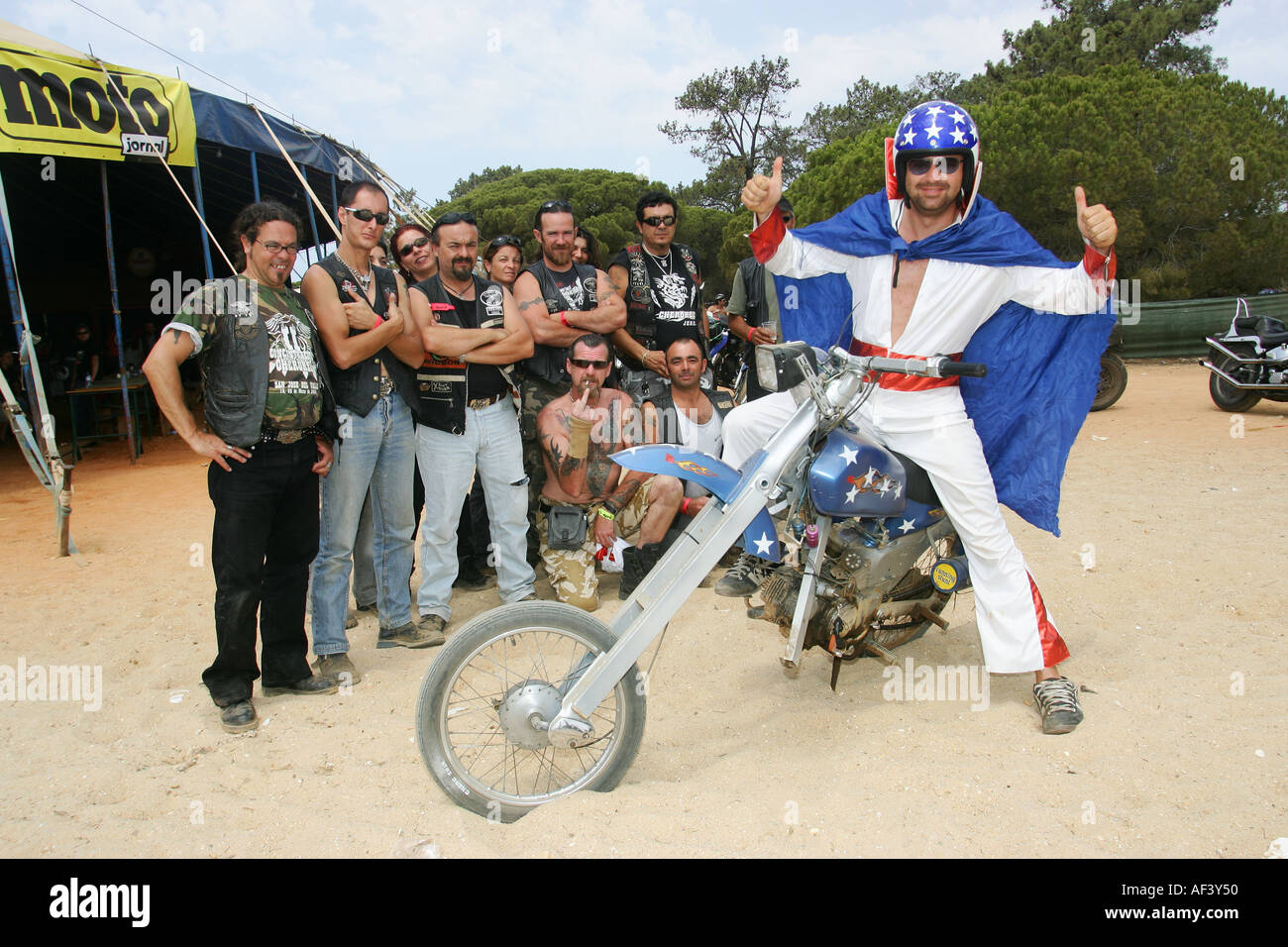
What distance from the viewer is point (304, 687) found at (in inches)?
148

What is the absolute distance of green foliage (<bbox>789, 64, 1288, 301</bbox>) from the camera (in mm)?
14773

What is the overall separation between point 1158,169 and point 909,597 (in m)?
15.9

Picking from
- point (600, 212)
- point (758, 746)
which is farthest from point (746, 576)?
point (600, 212)

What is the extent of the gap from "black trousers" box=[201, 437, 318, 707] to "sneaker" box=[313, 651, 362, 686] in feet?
0.41

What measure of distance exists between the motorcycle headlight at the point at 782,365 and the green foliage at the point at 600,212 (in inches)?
826

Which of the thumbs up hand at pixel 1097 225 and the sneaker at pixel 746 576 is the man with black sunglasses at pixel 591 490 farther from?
the thumbs up hand at pixel 1097 225

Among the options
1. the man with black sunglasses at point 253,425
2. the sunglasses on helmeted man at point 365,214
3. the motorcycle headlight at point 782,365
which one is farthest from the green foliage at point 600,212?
the motorcycle headlight at point 782,365

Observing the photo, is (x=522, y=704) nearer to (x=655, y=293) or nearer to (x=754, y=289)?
(x=655, y=293)

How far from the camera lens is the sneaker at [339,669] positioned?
3.86 m

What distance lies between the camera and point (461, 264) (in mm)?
4492

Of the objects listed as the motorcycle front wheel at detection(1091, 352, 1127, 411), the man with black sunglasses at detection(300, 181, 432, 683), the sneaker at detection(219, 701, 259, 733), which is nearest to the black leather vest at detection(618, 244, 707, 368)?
the man with black sunglasses at detection(300, 181, 432, 683)

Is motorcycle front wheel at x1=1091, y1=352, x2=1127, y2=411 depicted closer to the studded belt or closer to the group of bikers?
the group of bikers

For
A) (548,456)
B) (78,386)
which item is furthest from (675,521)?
(78,386)

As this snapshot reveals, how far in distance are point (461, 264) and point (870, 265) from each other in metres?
2.22
